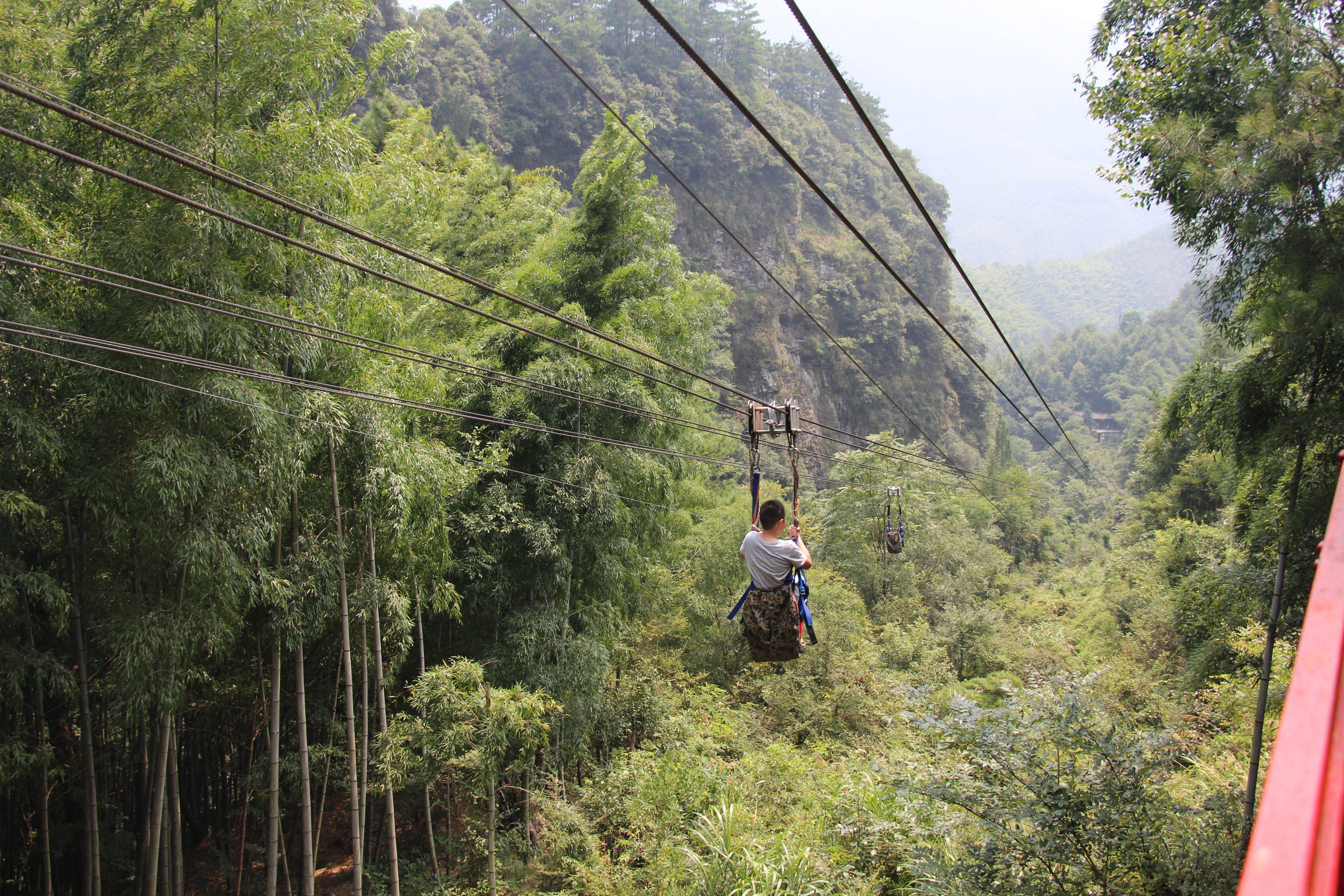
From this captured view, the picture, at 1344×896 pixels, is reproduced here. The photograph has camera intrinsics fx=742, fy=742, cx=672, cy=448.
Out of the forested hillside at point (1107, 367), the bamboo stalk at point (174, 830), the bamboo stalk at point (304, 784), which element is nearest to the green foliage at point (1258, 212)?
the bamboo stalk at point (304, 784)

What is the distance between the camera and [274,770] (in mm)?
5969

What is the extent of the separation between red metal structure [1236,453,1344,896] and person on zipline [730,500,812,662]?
11.8 ft

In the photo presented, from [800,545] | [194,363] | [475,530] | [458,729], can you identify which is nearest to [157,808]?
[458,729]

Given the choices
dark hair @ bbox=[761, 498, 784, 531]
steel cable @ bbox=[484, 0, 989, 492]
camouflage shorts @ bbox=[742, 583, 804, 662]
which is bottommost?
camouflage shorts @ bbox=[742, 583, 804, 662]

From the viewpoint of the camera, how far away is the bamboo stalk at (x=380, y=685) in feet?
21.0

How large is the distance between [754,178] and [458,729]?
3783cm

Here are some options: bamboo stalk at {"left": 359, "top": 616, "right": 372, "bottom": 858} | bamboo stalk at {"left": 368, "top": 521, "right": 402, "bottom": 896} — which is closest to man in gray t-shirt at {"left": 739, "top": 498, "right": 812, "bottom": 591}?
bamboo stalk at {"left": 368, "top": 521, "right": 402, "bottom": 896}

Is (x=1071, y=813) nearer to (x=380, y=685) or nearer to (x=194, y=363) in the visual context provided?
(x=380, y=685)

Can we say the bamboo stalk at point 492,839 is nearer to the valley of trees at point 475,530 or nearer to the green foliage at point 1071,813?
the valley of trees at point 475,530

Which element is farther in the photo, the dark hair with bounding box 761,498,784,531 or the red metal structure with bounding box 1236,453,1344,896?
the dark hair with bounding box 761,498,784,531

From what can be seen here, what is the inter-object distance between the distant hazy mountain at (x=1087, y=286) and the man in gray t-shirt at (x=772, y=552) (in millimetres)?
101623

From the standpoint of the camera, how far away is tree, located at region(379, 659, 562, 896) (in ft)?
22.6

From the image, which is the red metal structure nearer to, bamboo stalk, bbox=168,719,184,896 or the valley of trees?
the valley of trees

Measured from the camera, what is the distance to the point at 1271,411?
4.86m
